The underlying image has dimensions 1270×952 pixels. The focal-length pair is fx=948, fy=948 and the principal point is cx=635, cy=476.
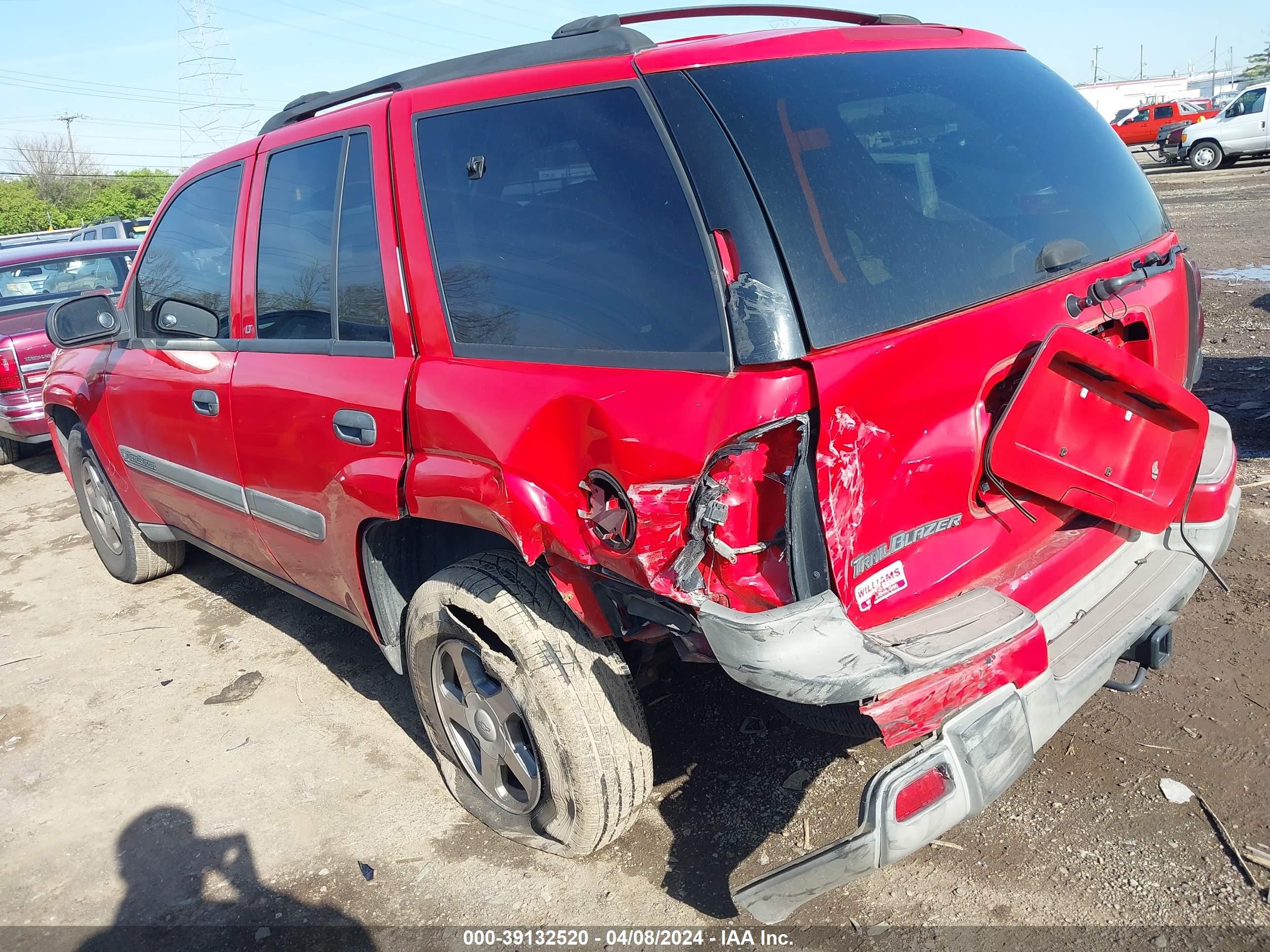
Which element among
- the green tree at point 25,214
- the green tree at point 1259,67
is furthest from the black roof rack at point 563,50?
the green tree at point 1259,67

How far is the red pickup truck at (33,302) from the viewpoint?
23.2 ft

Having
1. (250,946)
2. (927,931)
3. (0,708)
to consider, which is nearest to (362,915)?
(250,946)

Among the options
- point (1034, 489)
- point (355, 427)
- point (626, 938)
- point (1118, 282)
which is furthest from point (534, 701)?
point (1118, 282)

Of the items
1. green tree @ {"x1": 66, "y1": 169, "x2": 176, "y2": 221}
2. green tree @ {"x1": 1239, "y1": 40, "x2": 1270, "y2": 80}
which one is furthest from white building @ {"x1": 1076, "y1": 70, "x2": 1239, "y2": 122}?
green tree @ {"x1": 66, "y1": 169, "x2": 176, "y2": 221}

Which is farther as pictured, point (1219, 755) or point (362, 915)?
point (1219, 755)

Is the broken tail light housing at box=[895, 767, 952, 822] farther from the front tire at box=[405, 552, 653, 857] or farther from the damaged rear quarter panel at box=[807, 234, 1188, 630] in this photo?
the front tire at box=[405, 552, 653, 857]

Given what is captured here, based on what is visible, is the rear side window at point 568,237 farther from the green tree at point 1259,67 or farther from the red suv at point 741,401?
the green tree at point 1259,67

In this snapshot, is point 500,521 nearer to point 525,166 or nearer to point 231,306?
point 525,166

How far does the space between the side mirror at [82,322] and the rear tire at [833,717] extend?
10.6 feet

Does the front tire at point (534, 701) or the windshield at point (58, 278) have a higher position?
the windshield at point (58, 278)

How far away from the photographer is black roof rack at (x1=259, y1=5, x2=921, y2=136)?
224 cm

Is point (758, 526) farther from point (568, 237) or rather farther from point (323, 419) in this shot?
point (323, 419)

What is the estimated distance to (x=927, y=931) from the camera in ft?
7.59

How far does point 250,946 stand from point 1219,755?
9.14 feet
